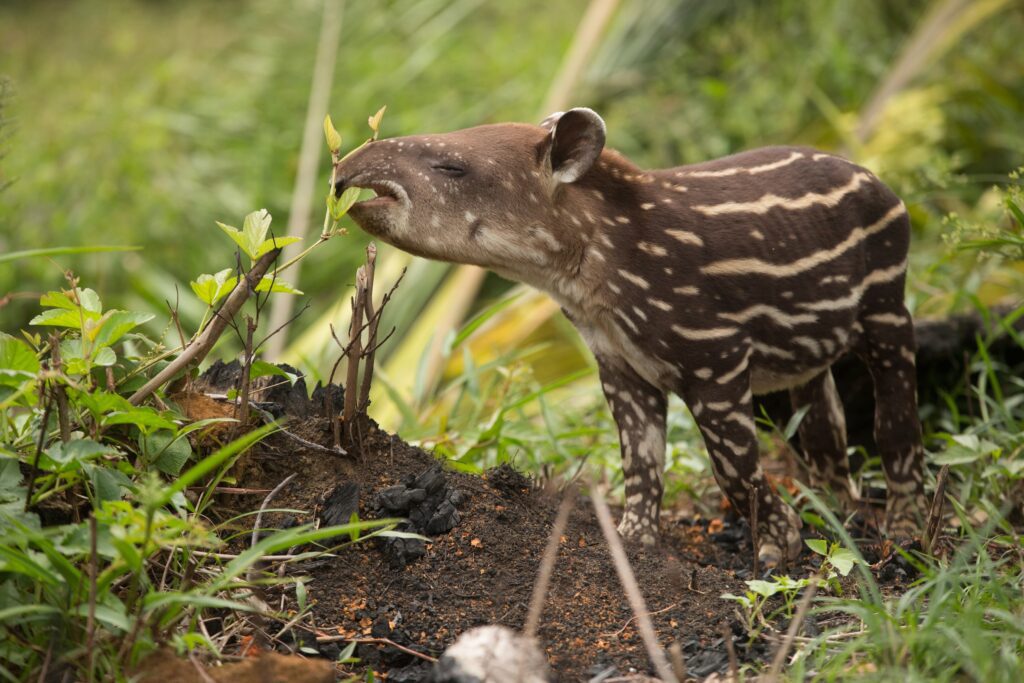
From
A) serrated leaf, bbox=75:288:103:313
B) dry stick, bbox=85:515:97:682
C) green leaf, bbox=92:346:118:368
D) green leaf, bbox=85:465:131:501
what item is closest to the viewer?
dry stick, bbox=85:515:97:682

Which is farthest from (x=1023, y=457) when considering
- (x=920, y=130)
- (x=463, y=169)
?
(x=920, y=130)

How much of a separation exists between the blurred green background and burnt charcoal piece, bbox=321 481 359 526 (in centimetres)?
334

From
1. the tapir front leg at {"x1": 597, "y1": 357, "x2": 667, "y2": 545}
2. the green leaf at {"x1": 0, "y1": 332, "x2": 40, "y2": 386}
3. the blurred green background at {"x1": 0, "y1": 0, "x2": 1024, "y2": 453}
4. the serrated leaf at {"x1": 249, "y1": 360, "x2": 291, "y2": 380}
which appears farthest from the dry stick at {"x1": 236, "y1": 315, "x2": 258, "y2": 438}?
the blurred green background at {"x1": 0, "y1": 0, "x2": 1024, "y2": 453}

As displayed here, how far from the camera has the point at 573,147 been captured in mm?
4453

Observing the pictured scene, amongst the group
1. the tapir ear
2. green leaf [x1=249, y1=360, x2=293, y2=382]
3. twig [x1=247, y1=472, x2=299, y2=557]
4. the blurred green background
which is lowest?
twig [x1=247, y1=472, x2=299, y2=557]

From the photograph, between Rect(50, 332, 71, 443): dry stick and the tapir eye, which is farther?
the tapir eye

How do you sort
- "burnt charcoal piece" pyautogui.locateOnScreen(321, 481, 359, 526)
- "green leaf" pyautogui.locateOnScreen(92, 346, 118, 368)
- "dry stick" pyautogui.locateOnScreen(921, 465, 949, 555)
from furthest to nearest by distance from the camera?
1. "dry stick" pyautogui.locateOnScreen(921, 465, 949, 555)
2. "burnt charcoal piece" pyautogui.locateOnScreen(321, 481, 359, 526)
3. "green leaf" pyautogui.locateOnScreen(92, 346, 118, 368)

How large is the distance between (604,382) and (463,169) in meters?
1.11

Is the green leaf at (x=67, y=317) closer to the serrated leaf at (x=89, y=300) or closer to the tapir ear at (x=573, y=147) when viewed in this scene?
the serrated leaf at (x=89, y=300)

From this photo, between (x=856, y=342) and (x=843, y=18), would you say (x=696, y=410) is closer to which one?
(x=856, y=342)

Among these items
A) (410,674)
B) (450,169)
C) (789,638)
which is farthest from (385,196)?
(789,638)

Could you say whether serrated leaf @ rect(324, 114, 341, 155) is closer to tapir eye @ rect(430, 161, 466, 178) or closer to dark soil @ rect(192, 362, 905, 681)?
tapir eye @ rect(430, 161, 466, 178)

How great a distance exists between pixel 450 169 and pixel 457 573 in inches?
62.4

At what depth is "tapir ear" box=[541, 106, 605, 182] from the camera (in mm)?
4379
